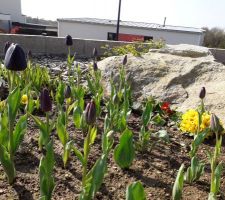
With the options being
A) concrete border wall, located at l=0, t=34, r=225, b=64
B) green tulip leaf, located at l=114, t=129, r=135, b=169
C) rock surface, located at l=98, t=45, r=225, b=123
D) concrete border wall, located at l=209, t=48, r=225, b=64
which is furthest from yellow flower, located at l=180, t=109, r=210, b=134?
concrete border wall, located at l=209, t=48, r=225, b=64

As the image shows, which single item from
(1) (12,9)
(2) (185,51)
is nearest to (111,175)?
(2) (185,51)

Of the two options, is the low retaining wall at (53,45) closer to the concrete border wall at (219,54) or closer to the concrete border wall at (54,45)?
the concrete border wall at (54,45)

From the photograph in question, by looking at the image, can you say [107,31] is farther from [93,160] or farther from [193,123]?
[93,160]

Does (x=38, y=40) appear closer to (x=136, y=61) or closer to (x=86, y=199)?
(x=136, y=61)

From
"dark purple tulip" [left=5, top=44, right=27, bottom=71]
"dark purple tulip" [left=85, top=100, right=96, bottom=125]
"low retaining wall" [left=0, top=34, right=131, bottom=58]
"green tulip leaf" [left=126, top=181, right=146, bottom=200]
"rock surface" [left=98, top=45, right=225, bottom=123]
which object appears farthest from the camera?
"low retaining wall" [left=0, top=34, right=131, bottom=58]

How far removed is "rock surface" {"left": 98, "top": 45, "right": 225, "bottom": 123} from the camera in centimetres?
421

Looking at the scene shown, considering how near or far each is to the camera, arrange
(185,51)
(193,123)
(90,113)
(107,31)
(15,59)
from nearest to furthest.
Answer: (90,113) < (15,59) < (193,123) < (185,51) < (107,31)

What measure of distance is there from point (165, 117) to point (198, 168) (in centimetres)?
161

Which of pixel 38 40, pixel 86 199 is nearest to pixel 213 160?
pixel 86 199

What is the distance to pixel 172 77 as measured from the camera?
4609mm

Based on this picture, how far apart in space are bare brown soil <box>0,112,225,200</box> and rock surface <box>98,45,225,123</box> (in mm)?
1336

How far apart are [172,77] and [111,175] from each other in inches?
101

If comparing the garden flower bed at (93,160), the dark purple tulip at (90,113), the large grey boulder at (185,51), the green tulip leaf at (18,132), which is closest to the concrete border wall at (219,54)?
the large grey boulder at (185,51)

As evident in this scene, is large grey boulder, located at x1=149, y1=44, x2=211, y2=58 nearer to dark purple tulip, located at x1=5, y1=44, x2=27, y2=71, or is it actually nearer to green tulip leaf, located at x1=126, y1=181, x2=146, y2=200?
dark purple tulip, located at x1=5, y1=44, x2=27, y2=71
